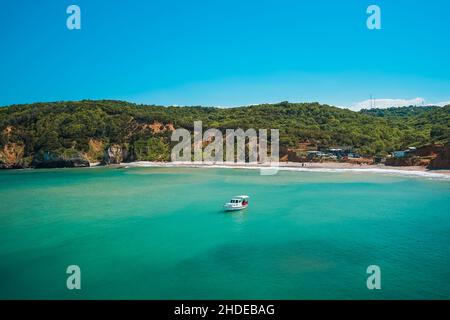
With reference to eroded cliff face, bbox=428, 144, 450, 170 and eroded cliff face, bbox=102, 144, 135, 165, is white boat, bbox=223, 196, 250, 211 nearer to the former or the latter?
eroded cliff face, bbox=428, 144, 450, 170

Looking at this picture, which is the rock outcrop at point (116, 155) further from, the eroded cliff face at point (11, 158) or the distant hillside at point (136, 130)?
the eroded cliff face at point (11, 158)

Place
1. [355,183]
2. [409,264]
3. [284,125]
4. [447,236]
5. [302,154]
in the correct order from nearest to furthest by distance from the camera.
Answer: [409,264] → [447,236] → [355,183] → [302,154] → [284,125]

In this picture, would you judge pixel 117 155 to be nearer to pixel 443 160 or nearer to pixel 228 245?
pixel 443 160

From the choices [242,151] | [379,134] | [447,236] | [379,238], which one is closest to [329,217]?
[379,238]

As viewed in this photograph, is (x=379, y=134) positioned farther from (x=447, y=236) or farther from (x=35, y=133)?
(x=35, y=133)

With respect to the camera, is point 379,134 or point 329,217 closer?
point 329,217

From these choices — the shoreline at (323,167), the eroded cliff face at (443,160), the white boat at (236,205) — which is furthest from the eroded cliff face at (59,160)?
the eroded cliff face at (443,160)
